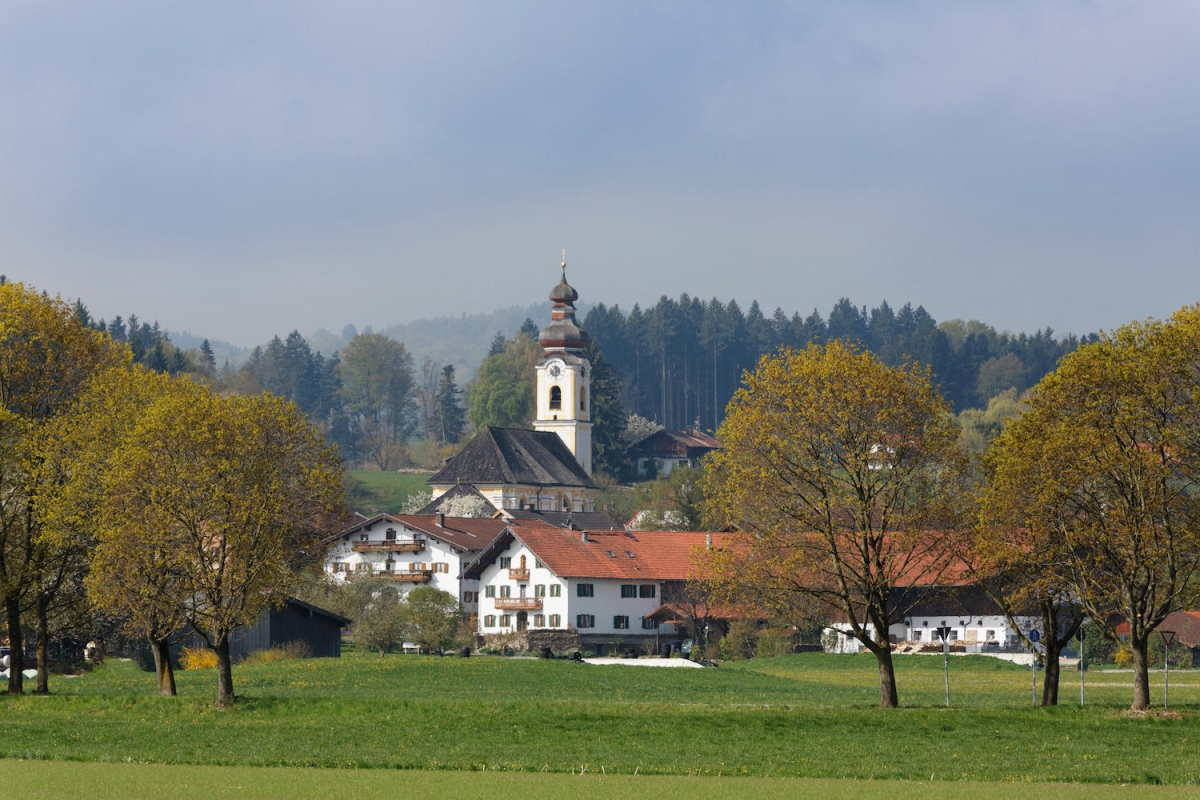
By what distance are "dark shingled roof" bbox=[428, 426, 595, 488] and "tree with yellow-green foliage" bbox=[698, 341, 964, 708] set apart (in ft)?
374

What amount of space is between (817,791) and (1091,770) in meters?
6.02

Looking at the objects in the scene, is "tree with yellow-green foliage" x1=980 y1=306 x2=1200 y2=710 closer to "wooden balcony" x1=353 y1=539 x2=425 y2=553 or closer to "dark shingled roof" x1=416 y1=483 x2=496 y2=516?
"wooden balcony" x1=353 y1=539 x2=425 y2=553

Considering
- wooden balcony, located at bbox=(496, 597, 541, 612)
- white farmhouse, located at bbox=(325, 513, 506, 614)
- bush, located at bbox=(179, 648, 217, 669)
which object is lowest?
bush, located at bbox=(179, 648, 217, 669)

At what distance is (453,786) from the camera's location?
30.2m

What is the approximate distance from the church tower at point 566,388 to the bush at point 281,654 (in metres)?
94.2

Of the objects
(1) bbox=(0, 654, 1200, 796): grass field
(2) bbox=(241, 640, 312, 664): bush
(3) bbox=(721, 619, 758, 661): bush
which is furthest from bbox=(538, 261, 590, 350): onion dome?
(1) bbox=(0, 654, 1200, 796): grass field

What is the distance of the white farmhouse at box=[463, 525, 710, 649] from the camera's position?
321 ft

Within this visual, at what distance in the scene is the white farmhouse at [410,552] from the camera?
111m

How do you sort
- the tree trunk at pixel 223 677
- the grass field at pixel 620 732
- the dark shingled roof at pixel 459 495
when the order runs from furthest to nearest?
the dark shingled roof at pixel 459 495
the tree trunk at pixel 223 677
the grass field at pixel 620 732

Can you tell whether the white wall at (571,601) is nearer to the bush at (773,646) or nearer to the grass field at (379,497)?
the bush at (773,646)

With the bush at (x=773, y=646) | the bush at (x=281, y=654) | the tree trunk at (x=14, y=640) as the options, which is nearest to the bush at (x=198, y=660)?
the bush at (x=281, y=654)

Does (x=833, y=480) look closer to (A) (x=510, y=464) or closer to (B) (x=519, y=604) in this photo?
(B) (x=519, y=604)

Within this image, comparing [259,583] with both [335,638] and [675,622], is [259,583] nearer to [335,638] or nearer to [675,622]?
[335,638]

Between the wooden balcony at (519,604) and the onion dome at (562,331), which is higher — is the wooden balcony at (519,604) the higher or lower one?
the lower one
